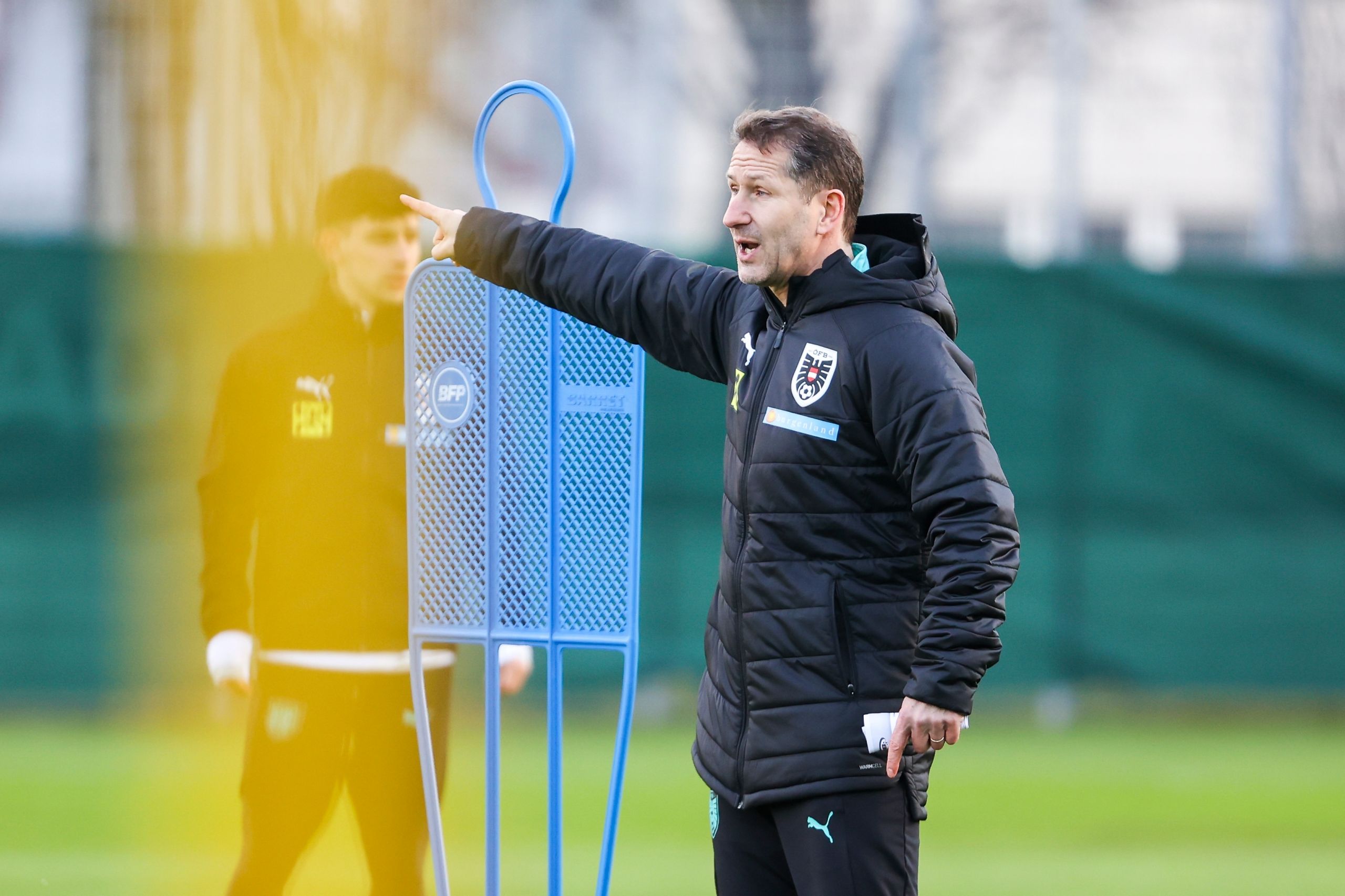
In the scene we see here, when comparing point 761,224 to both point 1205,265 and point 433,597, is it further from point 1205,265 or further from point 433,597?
point 1205,265

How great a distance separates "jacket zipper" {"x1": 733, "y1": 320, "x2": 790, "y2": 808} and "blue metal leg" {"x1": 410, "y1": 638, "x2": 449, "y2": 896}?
74 centimetres

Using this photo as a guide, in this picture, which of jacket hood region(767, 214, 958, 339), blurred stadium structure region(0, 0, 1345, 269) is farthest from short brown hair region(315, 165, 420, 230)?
blurred stadium structure region(0, 0, 1345, 269)

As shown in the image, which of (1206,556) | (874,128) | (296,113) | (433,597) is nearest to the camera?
(296,113)

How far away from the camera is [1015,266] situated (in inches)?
272

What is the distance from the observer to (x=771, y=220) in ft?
8.92

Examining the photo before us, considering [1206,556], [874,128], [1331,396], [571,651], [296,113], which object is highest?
[874,128]

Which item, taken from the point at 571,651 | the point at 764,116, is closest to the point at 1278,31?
the point at 571,651

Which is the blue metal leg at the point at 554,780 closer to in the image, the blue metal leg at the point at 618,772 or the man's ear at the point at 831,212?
the blue metal leg at the point at 618,772

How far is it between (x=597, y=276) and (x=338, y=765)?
4.05 feet

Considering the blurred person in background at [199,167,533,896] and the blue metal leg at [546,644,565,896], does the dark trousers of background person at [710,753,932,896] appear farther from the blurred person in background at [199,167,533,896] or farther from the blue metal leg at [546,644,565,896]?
the blurred person in background at [199,167,533,896]

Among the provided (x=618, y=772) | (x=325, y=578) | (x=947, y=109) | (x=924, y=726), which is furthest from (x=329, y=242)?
(x=947, y=109)

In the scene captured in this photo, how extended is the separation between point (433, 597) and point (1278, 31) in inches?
330

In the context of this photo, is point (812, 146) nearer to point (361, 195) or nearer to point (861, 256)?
point (861, 256)

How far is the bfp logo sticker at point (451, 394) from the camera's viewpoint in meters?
3.14
